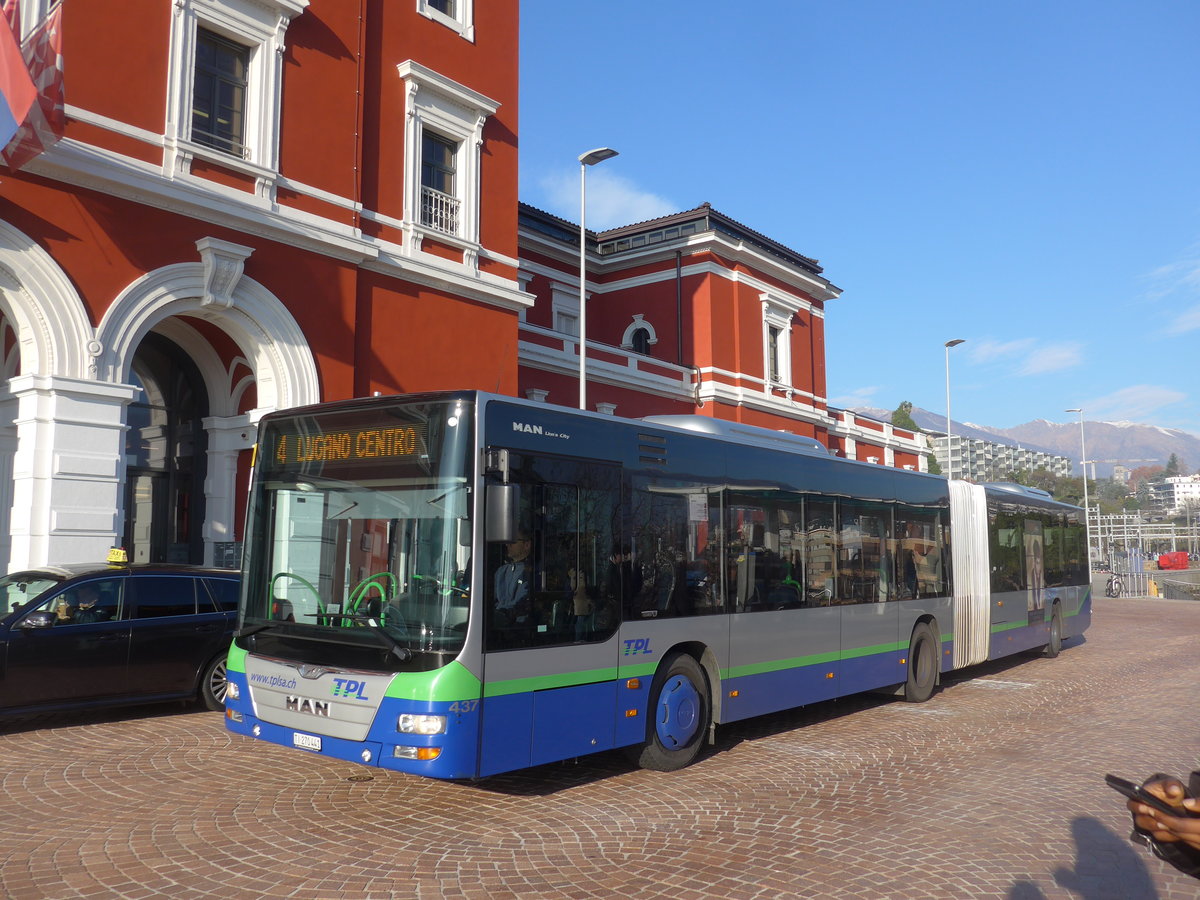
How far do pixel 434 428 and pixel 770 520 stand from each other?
165 inches

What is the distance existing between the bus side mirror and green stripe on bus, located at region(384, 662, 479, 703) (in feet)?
2.86

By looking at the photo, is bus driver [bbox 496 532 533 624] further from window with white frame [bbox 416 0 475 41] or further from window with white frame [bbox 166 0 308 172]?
window with white frame [bbox 416 0 475 41]

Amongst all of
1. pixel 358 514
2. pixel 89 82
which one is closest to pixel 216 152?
pixel 89 82

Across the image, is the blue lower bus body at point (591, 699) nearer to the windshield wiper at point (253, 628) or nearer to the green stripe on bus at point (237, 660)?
the green stripe on bus at point (237, 660)

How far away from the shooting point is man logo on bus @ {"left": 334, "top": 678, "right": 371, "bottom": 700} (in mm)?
6406

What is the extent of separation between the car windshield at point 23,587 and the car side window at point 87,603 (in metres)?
0.21

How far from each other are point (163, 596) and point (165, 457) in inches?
304

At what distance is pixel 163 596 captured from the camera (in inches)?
413

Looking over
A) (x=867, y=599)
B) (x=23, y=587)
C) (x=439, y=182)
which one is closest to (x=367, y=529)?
(x=23, y=587)

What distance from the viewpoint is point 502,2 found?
66.3 ft

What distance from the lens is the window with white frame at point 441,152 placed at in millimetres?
17812

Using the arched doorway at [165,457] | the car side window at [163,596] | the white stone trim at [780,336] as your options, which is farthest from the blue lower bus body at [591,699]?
the white stone trim at [780,336]

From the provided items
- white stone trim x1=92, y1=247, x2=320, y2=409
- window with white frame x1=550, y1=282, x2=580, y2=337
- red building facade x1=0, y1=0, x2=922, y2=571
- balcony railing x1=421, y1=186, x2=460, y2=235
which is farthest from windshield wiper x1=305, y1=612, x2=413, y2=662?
window with white frame x1=550, y1=282, x2=580, y2=337

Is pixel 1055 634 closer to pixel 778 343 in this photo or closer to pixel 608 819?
pixel 608 819
